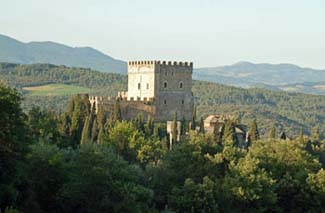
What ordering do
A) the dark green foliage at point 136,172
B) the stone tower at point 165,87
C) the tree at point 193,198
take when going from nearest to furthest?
the dark green foliage at point 136,172 < the tree at point 193,198 < the stone tower at point 165,87

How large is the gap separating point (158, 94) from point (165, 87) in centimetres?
129

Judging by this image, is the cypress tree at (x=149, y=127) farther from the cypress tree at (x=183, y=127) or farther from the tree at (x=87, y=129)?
the tree at (x=87, y=129)

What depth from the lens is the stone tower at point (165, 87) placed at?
8281 cm

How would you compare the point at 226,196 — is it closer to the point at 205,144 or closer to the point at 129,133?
the point at 205,144

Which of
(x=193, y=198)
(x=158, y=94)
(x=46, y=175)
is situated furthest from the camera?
(x=158, y=94)

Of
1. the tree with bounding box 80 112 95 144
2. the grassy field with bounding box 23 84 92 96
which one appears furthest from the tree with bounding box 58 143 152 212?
the grassy field with bounding box 23 84 92 96

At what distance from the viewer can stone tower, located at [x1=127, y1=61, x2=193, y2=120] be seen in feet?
272

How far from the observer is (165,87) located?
83062 mm

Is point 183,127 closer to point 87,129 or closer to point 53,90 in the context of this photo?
point 87,129

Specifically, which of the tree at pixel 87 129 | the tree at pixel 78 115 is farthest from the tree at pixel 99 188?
the tree at pixel 87 129

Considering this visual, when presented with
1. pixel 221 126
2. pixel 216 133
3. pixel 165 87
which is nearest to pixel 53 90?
pixel 165 87

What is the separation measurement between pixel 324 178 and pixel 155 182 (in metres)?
14.2

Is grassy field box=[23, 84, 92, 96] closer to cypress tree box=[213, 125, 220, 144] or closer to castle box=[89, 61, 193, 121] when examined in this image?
castle box=[89, 61, 193, 121]

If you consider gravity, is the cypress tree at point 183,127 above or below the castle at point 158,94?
below
